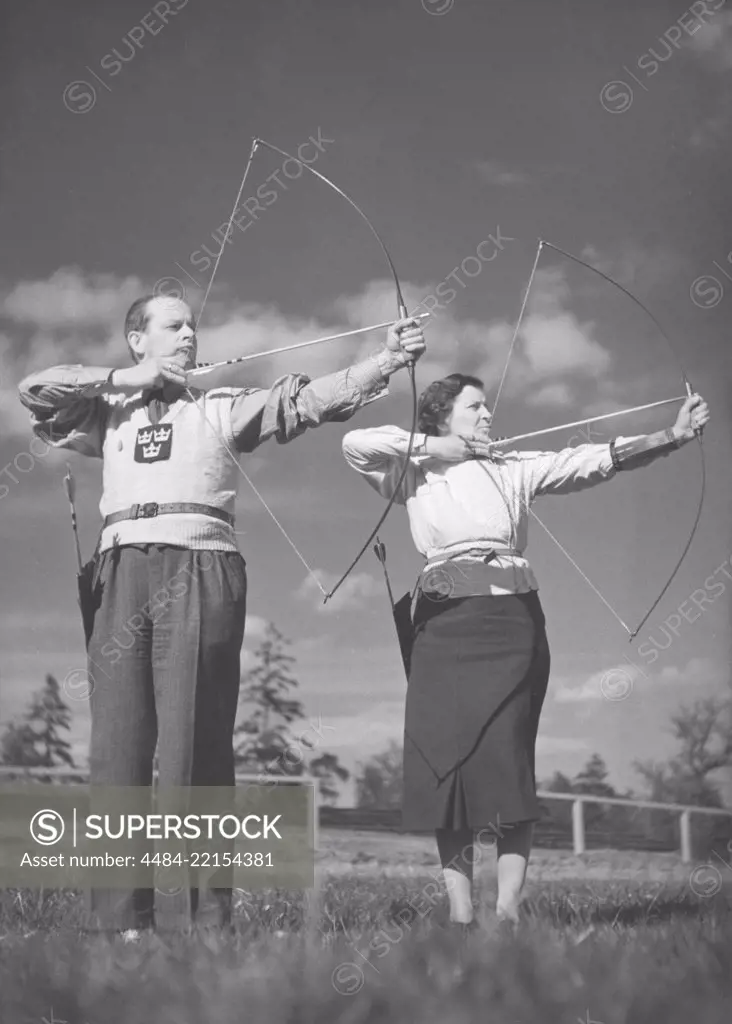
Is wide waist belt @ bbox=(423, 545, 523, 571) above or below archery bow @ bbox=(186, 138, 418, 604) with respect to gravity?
below

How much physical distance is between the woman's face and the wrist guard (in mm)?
307

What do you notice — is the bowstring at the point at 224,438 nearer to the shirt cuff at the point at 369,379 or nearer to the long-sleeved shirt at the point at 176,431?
the long-sleeved shirt at the point at 176,431

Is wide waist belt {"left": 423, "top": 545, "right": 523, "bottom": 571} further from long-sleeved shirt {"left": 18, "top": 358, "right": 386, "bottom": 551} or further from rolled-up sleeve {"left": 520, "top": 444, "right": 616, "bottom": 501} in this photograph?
Result: long-sleeved shirt {"left": 18, "top": 358, "right": 386, "bottom": 551}

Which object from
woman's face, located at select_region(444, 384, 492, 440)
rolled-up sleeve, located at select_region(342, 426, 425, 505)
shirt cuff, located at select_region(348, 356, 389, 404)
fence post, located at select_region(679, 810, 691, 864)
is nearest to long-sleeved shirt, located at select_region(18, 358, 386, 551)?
shirt cuff, located at select_region(348, 356, 389, 404)

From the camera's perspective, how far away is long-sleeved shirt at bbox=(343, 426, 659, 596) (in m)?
2.95

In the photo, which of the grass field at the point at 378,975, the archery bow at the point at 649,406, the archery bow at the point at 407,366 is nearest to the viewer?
the grass field at the point at 378,975

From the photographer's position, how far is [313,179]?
3.34m

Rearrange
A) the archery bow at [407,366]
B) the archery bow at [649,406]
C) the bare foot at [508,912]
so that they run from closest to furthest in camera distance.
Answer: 1. the bare foot at [508,912]
2. the archery bow at [407,366]
3. the archery bow at [649,406]

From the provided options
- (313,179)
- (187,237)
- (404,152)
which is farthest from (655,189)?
(187,237)

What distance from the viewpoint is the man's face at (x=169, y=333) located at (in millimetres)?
2986

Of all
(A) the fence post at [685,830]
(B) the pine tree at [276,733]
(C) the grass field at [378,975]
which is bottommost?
(C) the grass field at [378,975]

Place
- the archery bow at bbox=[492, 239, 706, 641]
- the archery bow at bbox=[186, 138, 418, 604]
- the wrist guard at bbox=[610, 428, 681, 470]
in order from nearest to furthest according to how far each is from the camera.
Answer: the archery bow at bbox=[186, 138, 418, 604] → the wrist guard at bbox=[610, 428, 681, 470] → the archery bow at bbox=[492, 239, 706, 641]

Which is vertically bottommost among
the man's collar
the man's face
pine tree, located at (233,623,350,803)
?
pine tree, located at (233,623,350,803)

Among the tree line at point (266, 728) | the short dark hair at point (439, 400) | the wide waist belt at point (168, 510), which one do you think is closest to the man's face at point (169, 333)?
the wide waist belt at point (168, 510)
